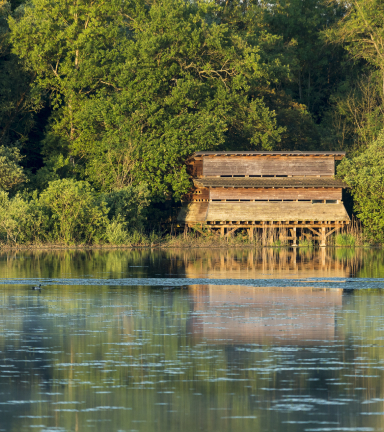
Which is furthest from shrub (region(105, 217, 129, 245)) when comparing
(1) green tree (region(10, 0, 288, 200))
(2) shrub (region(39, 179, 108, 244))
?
(1) green tree (region(10, 0, 288, 200))

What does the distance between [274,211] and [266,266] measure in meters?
15.9

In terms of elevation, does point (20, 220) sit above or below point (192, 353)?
above

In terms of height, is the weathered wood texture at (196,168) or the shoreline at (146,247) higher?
the weathered wood texture at (196,168)

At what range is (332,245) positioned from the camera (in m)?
51.3

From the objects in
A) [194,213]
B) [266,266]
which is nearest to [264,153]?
→ [194,213]

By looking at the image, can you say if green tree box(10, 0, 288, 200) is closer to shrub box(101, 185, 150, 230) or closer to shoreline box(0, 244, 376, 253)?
shrub box(101, 185, 150, 230)

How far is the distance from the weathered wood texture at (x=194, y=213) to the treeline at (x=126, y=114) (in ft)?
3.93

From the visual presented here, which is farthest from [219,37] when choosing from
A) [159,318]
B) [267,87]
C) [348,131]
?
[159,318]

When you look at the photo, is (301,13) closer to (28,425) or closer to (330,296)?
(330,296)

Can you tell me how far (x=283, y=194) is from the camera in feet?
164

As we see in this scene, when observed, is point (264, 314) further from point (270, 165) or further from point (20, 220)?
point (270, 165)

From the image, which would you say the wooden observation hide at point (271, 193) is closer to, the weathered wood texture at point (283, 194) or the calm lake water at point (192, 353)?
the weathered wood texture at point (283, 194)

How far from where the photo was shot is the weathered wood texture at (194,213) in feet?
166

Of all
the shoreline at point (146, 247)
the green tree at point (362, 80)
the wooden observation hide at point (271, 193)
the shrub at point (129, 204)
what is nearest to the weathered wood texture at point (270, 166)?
the wooden observation hide at point (271, 193)
